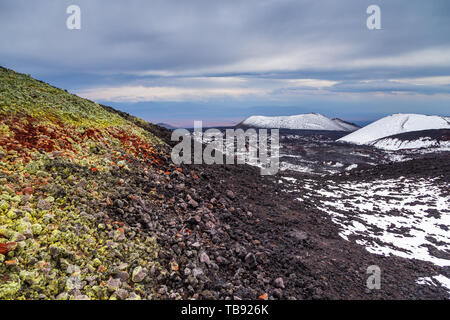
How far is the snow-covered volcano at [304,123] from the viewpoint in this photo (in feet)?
487

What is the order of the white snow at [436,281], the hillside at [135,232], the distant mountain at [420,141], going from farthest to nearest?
the distant mountain at [420,141] < the white snow at [436,281] < the hillside at [135,232]

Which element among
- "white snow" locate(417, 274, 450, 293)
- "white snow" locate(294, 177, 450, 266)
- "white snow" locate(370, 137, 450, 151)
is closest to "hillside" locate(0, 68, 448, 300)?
"white snow" locate(417, 274, 450, 293)

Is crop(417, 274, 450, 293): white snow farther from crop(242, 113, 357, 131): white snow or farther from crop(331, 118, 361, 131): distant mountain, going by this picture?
crop(331, 118, 361, 131): distant mountain

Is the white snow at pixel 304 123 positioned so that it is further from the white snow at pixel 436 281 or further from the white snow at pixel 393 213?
the white snow at pixel 436 281

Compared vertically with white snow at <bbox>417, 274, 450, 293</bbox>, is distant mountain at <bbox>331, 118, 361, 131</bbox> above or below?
above

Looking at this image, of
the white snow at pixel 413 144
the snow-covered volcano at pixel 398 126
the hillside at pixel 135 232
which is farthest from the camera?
the snow-covered volcano at pixel 398 126

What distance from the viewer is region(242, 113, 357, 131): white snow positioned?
487 ft

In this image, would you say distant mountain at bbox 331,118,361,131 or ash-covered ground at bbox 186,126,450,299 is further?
distant mountain at bbox 331,118,361,131

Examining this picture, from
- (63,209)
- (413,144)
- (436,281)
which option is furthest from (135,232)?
(413,144)

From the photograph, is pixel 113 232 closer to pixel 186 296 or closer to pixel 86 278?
pixel 86 278

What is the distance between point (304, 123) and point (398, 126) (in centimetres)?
6416

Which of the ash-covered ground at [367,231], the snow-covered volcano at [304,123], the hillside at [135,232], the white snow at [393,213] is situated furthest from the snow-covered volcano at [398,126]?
the hillside at [135,232]

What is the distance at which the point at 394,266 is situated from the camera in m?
9.09

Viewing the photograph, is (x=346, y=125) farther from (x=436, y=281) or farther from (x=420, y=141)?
(x=436, y=281)
